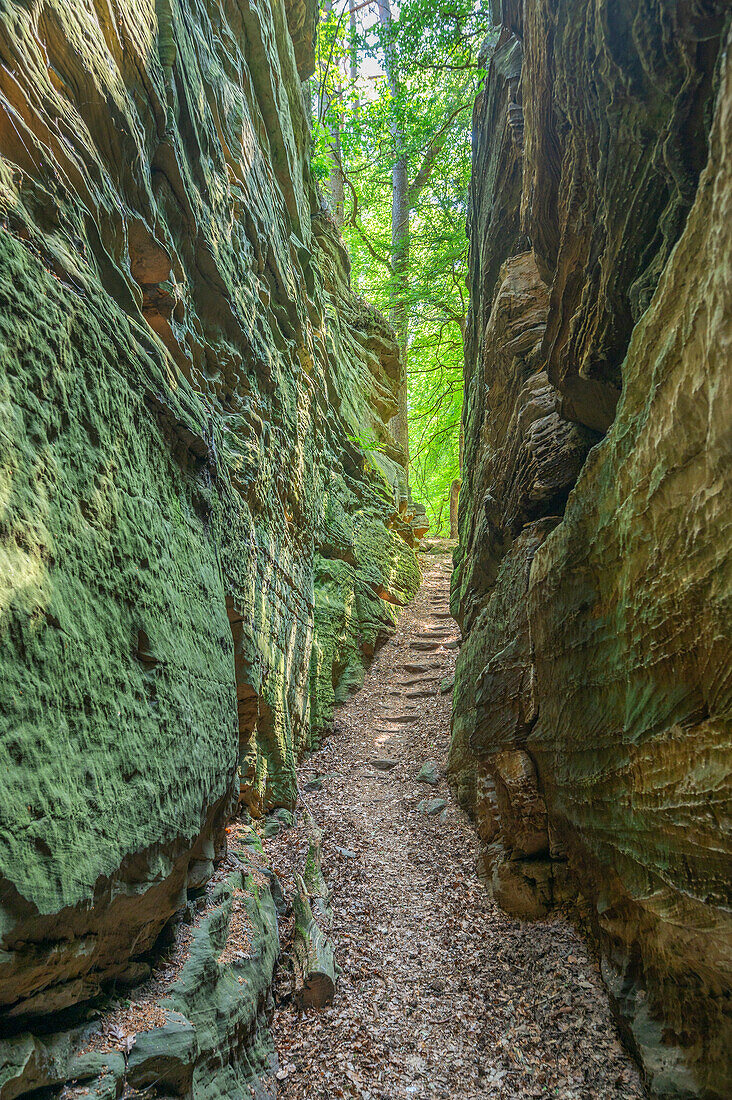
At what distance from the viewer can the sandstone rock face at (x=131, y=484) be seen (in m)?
2.20

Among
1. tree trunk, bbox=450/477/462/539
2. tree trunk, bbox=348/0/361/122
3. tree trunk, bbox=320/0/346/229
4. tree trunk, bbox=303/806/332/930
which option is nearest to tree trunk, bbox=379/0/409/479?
tree trunk, bbox=348/0/361/122

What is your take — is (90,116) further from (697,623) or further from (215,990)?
(215,990)

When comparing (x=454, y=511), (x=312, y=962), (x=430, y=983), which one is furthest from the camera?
(x=454, y=511)

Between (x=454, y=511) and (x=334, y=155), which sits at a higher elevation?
(x=334, y=155)

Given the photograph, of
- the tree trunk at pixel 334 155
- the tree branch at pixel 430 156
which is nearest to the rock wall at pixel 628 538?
the tree trunk at pixel 334 155

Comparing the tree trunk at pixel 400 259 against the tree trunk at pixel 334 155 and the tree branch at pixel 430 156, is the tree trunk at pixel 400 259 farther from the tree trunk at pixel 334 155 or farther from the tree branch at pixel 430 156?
the tree trunk at pixel 334 155

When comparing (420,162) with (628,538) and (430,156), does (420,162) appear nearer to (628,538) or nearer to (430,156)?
(430,156)

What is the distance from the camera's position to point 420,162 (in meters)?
18.0

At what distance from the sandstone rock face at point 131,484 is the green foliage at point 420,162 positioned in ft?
17.2

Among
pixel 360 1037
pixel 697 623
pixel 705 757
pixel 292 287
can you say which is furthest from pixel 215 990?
pixel 292 287

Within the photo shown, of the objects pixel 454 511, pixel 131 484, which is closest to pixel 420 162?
pixel 454 511

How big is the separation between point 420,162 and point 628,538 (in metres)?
20.3

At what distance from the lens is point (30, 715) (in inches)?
83.0

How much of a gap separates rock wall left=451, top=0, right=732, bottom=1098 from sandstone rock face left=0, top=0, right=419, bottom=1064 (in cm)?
281
